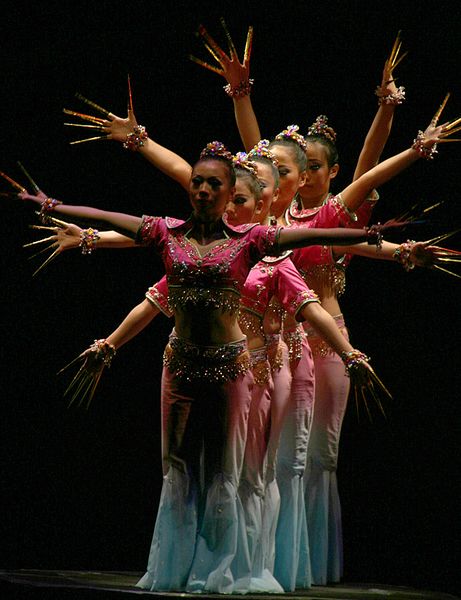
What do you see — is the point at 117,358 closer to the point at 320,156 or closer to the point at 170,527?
the point at 320,156

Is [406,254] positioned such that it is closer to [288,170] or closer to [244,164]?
[244,164]

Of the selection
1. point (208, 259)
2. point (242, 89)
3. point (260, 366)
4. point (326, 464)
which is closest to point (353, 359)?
point (260, 366)

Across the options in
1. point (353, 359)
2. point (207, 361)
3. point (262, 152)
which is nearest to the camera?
point (207, 361)

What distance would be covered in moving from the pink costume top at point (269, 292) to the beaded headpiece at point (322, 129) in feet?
2.49

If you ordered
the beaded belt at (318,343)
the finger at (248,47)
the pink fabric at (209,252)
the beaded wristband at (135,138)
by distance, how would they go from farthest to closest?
the beaded belt at (318,343) → the finger at (248,47) → the beaded wristband at (135,138) → the pink fabric at (209,252)

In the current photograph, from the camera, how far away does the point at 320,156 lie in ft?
16.3

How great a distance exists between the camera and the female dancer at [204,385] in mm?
3928

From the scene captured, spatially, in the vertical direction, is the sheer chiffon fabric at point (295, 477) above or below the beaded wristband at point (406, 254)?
below

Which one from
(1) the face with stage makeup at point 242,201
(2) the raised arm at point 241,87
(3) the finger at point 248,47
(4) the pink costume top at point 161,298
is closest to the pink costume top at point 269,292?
(1) the face with stage makeup at point 242,201

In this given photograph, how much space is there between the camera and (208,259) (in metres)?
3.92

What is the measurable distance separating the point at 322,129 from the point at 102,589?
214 centimetres

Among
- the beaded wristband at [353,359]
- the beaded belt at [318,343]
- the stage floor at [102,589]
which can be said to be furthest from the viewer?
the beaded belt at [318,343]

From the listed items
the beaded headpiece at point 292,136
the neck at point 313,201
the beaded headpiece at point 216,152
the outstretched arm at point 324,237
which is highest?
the beaded headpiece at point 292,136

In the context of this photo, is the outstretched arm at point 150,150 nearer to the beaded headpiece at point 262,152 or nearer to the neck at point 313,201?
the beaded headpiece at point 262,152
